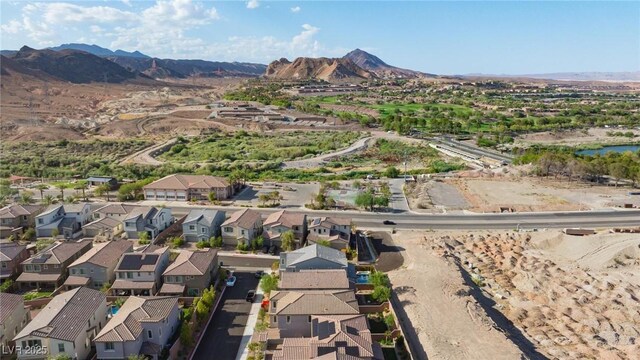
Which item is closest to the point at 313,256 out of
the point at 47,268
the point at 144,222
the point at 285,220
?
the point at 285,220

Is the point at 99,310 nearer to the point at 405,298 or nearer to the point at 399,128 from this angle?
the point at 405,298

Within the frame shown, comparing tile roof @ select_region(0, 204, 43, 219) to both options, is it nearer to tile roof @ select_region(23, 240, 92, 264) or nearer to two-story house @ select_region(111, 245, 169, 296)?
tile roof @ select_region(23, 240, 92, 264)

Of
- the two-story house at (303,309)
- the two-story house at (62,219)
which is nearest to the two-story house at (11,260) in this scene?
the two-story house at (62,219)

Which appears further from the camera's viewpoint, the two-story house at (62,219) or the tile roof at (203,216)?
the two-story house at (62,219)

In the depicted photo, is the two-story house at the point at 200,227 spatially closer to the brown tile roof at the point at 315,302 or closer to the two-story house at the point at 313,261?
the two-story house at the point at 313,261

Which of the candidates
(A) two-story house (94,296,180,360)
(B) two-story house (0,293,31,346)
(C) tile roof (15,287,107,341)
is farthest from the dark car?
(B) two-story house (0,293,31,346)

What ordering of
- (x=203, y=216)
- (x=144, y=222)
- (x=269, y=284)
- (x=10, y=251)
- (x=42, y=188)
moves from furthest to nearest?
(x=42, y=188)
(x=144, y=222)
(x=203, y=216)
(x=10, y=251)
(x=269, y=284)

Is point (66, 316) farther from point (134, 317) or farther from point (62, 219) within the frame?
point (62, 219)
